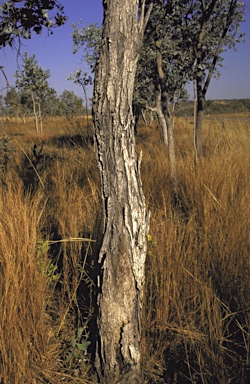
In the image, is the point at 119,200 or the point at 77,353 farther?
the point at 77,353

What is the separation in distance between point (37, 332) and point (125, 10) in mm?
1719

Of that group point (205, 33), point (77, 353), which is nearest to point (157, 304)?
point (77, 353)

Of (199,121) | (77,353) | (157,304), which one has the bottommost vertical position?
(77,353)

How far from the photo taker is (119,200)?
1.74 m

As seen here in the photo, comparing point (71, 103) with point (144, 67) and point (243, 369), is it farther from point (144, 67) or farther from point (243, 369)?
point (243, 369)

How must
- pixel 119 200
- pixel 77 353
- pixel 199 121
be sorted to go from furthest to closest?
pixel 199 121 < pixel 77 353 < pixel 119 200

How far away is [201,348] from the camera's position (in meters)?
1.96

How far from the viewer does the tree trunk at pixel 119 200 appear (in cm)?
167

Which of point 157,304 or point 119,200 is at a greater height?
point 119,200

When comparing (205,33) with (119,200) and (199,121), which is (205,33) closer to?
(199,121)

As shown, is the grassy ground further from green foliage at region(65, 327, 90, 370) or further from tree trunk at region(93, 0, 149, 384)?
tree trunk at region(93, 0, 149, 384)

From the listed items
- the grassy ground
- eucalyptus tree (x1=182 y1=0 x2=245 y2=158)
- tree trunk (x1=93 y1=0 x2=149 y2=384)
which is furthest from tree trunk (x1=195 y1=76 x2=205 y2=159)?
tree trunk (x1=93 y1=0 x2=149 y2=384)

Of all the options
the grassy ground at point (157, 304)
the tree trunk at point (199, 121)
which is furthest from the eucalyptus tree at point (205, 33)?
the grassy ground at point (157, 304)

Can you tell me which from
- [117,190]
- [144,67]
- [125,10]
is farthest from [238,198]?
[144,67]
